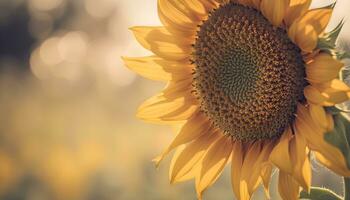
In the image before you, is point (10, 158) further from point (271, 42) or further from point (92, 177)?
point (271, 42)

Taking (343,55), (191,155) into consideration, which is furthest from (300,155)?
(191,155)

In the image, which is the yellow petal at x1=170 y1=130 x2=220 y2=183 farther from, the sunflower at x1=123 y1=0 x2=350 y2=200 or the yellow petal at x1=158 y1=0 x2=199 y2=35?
the yellow petal at x1=158 y1=0 x2=199 y2=35

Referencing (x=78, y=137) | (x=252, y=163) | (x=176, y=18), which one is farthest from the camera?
(x=78, y=137)

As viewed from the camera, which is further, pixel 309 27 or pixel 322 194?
pixel 322 194

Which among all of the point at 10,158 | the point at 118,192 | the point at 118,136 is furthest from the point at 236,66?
the point at 118,136

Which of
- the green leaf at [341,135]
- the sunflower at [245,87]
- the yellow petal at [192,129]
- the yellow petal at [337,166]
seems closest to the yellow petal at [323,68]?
the sunflower at [245,87]

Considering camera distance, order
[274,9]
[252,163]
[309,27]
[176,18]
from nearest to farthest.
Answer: [309,27] < [274,9] < [252,163] < [176,18]

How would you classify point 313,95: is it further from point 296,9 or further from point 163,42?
point 163,42
